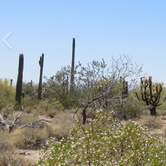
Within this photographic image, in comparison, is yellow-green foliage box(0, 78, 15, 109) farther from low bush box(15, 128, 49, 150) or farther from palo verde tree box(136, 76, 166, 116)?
low bush box(15, 128, 49, 150)

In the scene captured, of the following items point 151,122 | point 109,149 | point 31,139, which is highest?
point 151,122

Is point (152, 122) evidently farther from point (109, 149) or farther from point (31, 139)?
point (109, 149)

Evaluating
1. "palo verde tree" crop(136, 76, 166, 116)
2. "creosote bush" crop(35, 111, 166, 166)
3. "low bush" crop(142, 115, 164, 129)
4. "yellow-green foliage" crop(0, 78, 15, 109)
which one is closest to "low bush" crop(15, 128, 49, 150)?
"creosote bush" crop(35, 111, 166, 166)

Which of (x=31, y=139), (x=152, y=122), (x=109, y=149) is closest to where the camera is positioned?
(x=109, y=149)

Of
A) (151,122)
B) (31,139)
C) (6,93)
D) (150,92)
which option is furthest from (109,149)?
(6,93)

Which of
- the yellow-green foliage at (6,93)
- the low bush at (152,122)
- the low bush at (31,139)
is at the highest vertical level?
the yellow-green foliage at (6,93)

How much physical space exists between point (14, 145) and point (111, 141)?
5.43m

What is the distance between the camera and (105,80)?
1546cm

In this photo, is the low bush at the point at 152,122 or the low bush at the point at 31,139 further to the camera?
the low bush at the point at 152,122

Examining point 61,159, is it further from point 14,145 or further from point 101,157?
point 14,145

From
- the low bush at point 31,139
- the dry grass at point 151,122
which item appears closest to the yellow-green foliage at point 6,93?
the dry grass at point 151,122

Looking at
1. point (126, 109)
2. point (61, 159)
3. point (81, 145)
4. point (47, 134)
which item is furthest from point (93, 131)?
point (126, 109)

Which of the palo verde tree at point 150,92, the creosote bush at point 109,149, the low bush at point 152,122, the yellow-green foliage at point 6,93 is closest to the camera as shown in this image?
the creosote bush at point 109,149

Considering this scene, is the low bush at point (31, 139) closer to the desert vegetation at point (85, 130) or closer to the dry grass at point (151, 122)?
the desert vegetation at point (85, 130)
